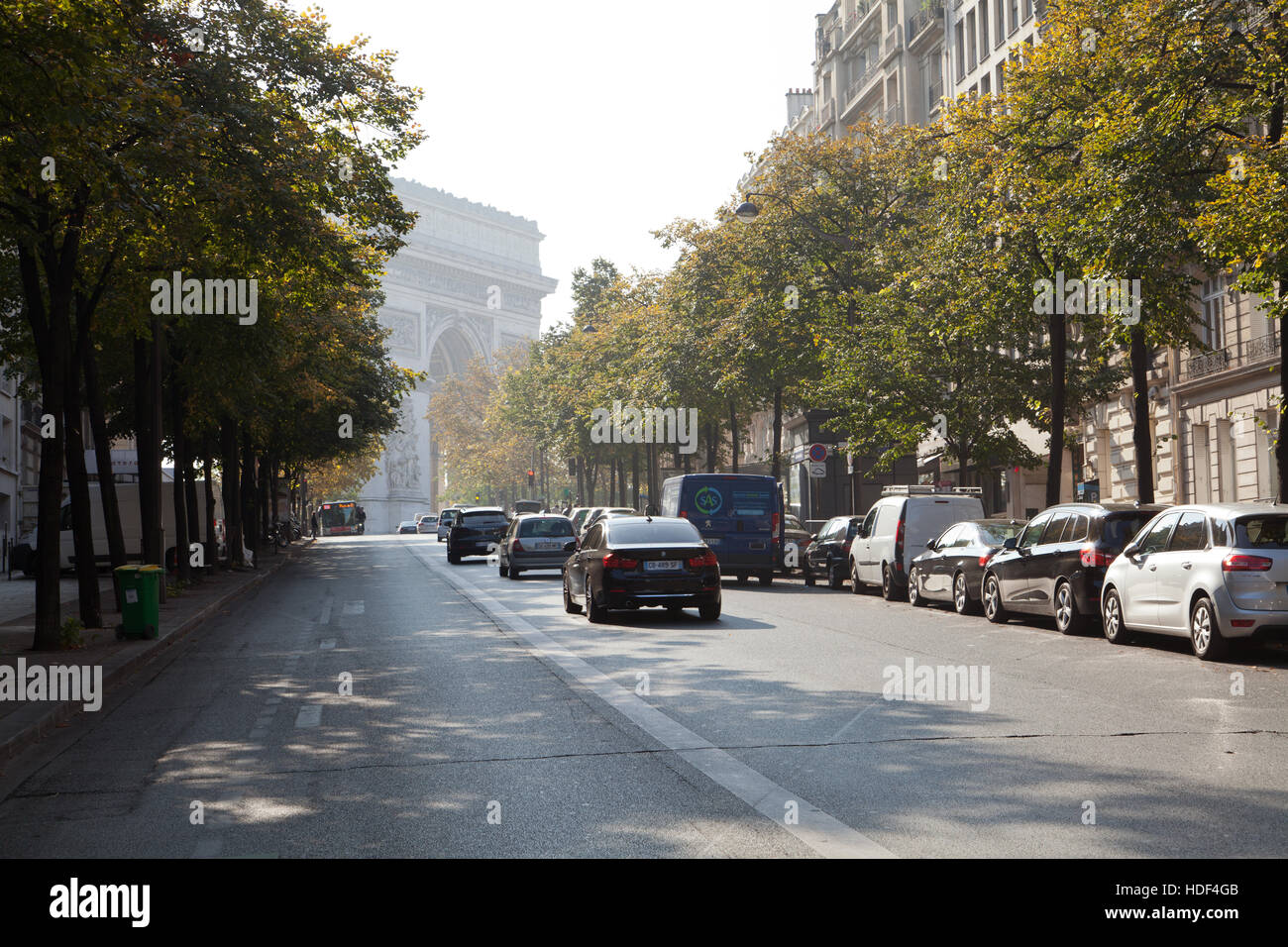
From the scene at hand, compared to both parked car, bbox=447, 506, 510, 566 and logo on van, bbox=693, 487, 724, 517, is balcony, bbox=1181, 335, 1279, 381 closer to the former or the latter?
logo on van, bbox=693, 487, 724, 517

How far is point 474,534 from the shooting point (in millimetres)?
43688

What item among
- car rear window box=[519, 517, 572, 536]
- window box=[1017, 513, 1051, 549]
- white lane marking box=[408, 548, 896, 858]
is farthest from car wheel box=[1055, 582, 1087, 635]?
car rear window box=[519, 517, 572, 536]

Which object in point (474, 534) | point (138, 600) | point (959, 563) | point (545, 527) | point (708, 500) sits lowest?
point (138, 600)

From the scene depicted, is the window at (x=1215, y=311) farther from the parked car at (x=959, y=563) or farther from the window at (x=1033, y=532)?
the window at (x=1033, y=532)

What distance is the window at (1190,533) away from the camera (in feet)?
47.8

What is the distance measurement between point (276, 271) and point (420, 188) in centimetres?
12254

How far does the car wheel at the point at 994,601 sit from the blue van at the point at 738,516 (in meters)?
9.67

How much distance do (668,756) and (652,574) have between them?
1100cm

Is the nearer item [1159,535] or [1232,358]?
[1159,535]

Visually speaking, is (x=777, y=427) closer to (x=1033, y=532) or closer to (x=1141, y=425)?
(x=1141, y=425)

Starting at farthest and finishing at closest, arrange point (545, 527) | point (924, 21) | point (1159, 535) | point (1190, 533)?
point (924, 21), point (545, 527), point (1159, 535), point (1190, 533)

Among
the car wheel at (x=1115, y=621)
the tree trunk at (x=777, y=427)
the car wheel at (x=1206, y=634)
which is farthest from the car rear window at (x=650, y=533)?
the tree trunk at (x=777, y=427)

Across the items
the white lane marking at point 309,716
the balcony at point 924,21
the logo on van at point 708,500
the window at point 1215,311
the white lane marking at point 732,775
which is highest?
the balcony at point 924,21

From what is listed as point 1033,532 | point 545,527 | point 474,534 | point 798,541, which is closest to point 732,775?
point 1033,532
